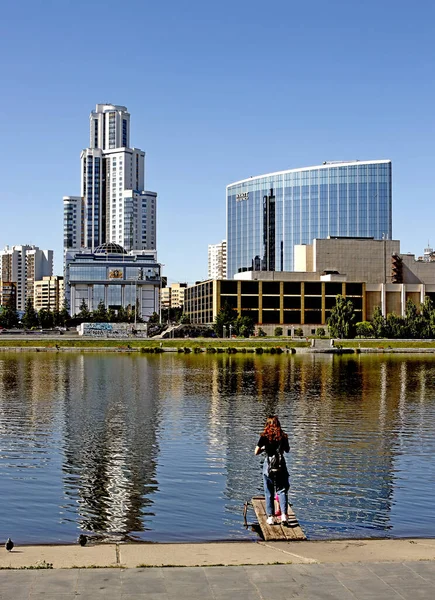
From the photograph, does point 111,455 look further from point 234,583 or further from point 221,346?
point 221,346

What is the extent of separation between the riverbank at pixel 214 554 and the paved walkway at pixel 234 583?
642mm

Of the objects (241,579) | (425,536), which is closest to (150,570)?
(241,579)

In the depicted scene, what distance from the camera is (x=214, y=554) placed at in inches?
747

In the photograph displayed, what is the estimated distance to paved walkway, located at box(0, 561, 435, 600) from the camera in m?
15.2

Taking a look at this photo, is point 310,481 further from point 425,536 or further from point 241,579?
point 241,579

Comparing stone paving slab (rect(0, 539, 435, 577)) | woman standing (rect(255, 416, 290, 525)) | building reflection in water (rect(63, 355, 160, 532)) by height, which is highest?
woman standing (rect(255, 416, 290, 525))

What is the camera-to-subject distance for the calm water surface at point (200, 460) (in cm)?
2533

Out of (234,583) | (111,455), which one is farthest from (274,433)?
(111,455)

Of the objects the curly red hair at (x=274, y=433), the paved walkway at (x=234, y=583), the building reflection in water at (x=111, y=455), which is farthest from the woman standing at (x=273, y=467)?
the paved walkway at (x=234, y=583)

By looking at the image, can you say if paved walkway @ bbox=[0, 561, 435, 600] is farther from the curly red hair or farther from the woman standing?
the curly red hair

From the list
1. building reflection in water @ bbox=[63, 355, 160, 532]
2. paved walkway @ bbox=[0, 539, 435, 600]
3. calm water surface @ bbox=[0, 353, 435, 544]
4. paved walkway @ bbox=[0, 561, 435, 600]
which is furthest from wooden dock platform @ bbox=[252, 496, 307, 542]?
building reflection in water @ bbox=[63, 355, 160, 532]

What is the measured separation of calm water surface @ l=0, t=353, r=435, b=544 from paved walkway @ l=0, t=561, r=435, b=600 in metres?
6.51

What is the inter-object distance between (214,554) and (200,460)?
17804mm

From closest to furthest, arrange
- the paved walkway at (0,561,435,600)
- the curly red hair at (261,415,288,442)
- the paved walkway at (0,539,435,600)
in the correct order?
1. the paved walkway at (0,561,435,600)
2. the paved walkway at (0,539,435,600)
3. the curly red hair at (261,415,288,442)
